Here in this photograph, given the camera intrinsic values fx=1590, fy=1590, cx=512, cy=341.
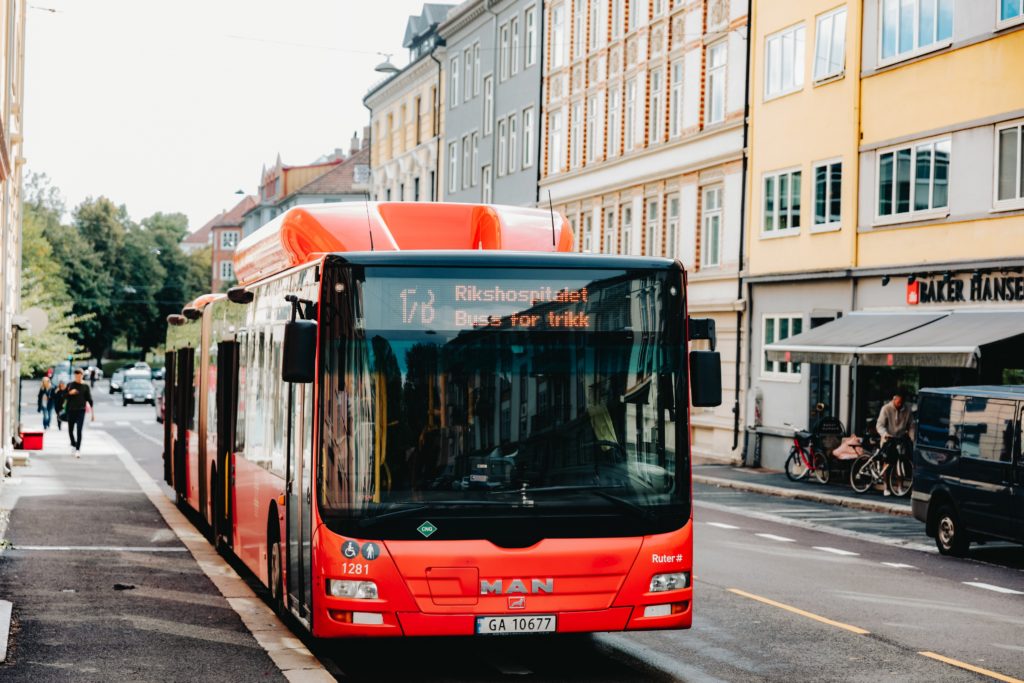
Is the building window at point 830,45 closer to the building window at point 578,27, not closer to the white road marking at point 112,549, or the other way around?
Result: the building window at point 578,27

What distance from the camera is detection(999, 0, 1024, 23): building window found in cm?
2555

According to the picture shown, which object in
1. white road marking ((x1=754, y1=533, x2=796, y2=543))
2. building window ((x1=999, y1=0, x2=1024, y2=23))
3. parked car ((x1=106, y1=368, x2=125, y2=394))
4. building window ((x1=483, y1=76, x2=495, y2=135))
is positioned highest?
building window ((x1=483, y1=76, x2=495, y2=135))

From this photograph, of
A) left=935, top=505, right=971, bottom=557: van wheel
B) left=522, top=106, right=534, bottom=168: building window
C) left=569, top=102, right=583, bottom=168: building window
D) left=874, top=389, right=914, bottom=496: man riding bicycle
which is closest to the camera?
left=935, top=505, right=971, bottom=557: van wheel

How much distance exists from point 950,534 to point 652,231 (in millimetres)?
24545

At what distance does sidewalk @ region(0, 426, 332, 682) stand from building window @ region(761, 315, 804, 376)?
15.9 metres

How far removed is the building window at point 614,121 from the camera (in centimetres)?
4394

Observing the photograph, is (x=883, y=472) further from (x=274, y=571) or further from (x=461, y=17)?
(x=461, y=17)

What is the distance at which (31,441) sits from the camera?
3353 centimetres

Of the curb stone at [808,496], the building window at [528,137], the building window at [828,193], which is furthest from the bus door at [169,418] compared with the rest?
the building window at [528,137]

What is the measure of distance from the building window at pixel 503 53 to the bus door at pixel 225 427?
40103mm

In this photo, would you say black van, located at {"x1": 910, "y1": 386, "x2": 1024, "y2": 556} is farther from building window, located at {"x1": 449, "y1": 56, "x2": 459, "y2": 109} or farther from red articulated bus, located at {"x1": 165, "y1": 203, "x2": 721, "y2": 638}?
building window, located at {"x1": 449, "y1": 56, "x2": 459, "y2": 109}

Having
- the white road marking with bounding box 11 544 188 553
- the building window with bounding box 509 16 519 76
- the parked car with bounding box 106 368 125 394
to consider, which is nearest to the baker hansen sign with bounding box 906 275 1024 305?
the white road marking with bounding box 11 544 188 553

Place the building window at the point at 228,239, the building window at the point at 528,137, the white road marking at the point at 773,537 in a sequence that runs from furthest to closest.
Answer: the building window at the point at 228,239, the building window at the point at 528,137, the white road marking at the point at 773,537

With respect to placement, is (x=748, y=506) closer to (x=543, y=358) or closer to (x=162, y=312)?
(x=543, y=358)
